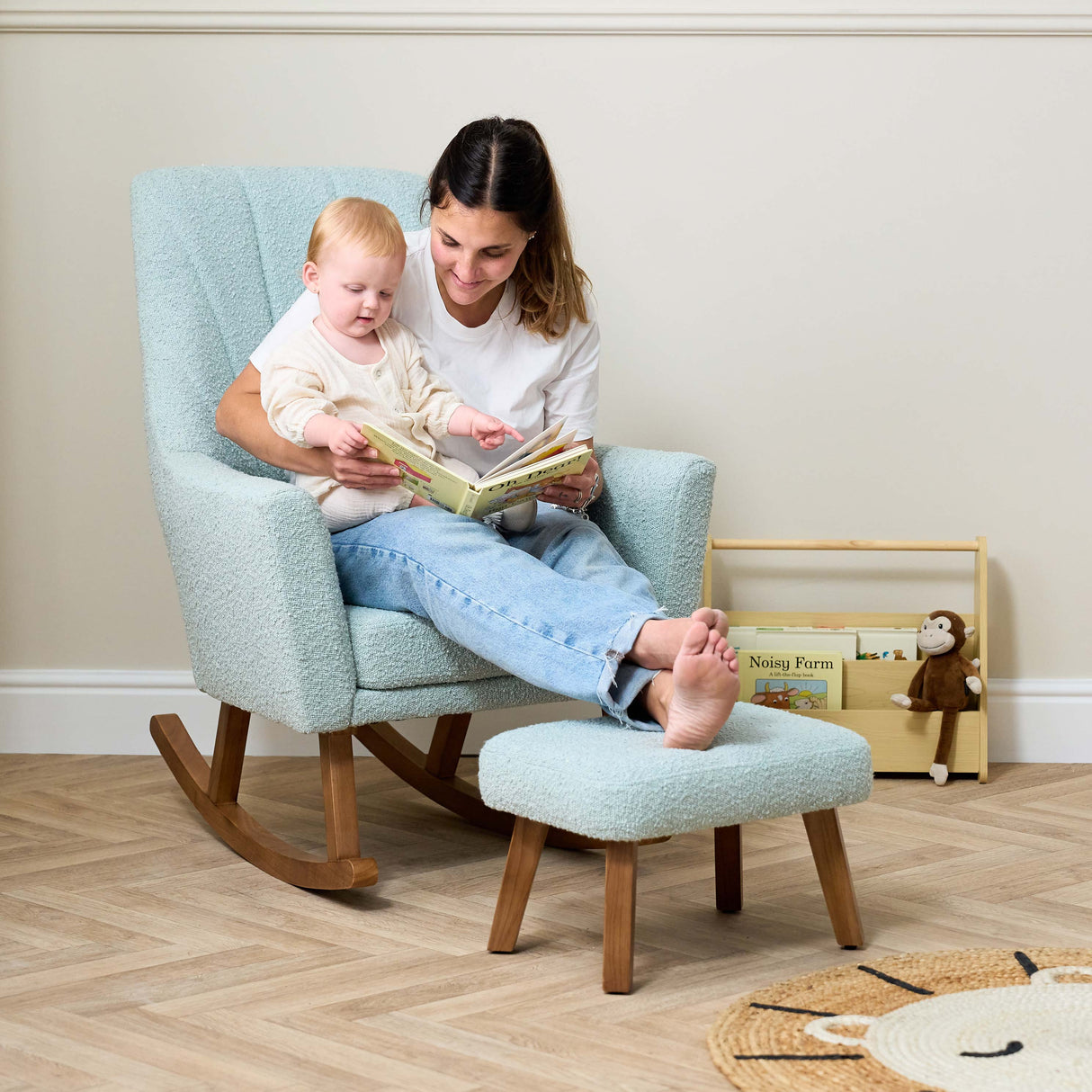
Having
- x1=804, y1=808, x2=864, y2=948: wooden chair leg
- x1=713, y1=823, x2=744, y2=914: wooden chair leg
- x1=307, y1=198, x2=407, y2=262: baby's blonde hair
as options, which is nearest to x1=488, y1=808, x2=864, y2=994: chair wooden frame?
x1=804, y1=808, x2=864, y2=948: wooden chair leg

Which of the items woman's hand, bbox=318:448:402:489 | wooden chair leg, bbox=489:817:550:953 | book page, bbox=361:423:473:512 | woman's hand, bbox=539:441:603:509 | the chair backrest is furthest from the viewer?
the chair backrest

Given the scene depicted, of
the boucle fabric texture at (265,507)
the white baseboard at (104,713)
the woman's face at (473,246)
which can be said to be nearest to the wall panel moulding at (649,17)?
the boucle fabric texture at (265,507)

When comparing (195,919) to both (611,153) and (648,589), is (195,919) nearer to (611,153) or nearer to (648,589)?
(648,589)

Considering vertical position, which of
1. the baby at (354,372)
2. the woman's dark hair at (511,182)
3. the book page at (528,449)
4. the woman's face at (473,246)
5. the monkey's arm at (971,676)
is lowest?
the monkey's arm at (971,676)

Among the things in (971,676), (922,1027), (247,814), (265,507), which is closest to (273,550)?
(265,507)

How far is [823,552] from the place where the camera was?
7.73 ft

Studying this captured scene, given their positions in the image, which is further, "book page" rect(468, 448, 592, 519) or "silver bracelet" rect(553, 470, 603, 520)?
"silver bracelet" rect(553, 470, 603, 520)

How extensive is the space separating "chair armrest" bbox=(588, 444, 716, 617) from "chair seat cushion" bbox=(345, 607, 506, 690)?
0.27 metres

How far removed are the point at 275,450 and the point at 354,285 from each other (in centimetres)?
22

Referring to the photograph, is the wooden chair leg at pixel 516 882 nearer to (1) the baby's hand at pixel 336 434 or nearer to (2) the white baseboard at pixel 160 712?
(1) the baby's hand at pixel 336 434

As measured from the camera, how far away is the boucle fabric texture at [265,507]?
1.50 meters

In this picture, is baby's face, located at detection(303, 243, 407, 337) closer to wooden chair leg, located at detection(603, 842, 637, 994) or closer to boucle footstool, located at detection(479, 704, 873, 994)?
boucle footstool, located at detection(479, 704, 873, 994)

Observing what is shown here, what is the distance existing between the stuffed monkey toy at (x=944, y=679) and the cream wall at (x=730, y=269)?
0.54 feet

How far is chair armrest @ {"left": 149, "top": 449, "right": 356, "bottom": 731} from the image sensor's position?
4.89ft
